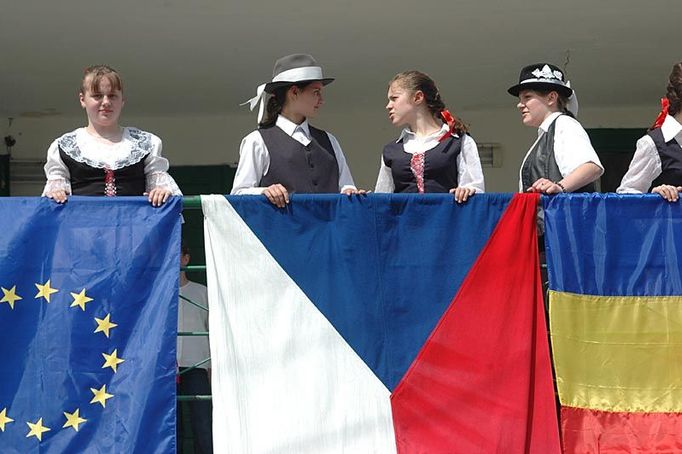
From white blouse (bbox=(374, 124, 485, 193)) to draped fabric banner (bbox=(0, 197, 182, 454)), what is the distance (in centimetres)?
110

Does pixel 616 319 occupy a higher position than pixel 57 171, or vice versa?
pixel 57 171

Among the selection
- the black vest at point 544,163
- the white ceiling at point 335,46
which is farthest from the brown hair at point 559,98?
the white ceiling at point 335,46

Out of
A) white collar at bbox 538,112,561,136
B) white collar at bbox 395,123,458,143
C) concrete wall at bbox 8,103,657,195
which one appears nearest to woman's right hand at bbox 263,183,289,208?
white collar at bbox 395,123,458,143

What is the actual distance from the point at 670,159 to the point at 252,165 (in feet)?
6.32

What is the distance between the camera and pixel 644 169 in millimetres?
5477

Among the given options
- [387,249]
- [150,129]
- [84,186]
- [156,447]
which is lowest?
[156,447]

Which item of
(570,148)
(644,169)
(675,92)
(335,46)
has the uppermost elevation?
(335,46)

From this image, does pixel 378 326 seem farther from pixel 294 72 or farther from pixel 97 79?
pixel 97 79

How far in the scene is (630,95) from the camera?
28.8ft

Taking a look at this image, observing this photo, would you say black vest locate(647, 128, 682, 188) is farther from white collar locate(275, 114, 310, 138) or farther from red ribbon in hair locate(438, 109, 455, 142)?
white collar locate(275, 114, 310, 138)

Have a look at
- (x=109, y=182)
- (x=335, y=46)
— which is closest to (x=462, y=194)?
(x=109, y=182)

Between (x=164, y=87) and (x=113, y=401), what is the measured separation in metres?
3.89

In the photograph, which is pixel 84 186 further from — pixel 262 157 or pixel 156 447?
pixel 156 447

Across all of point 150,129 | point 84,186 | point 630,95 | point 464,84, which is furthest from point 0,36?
point 630,95
